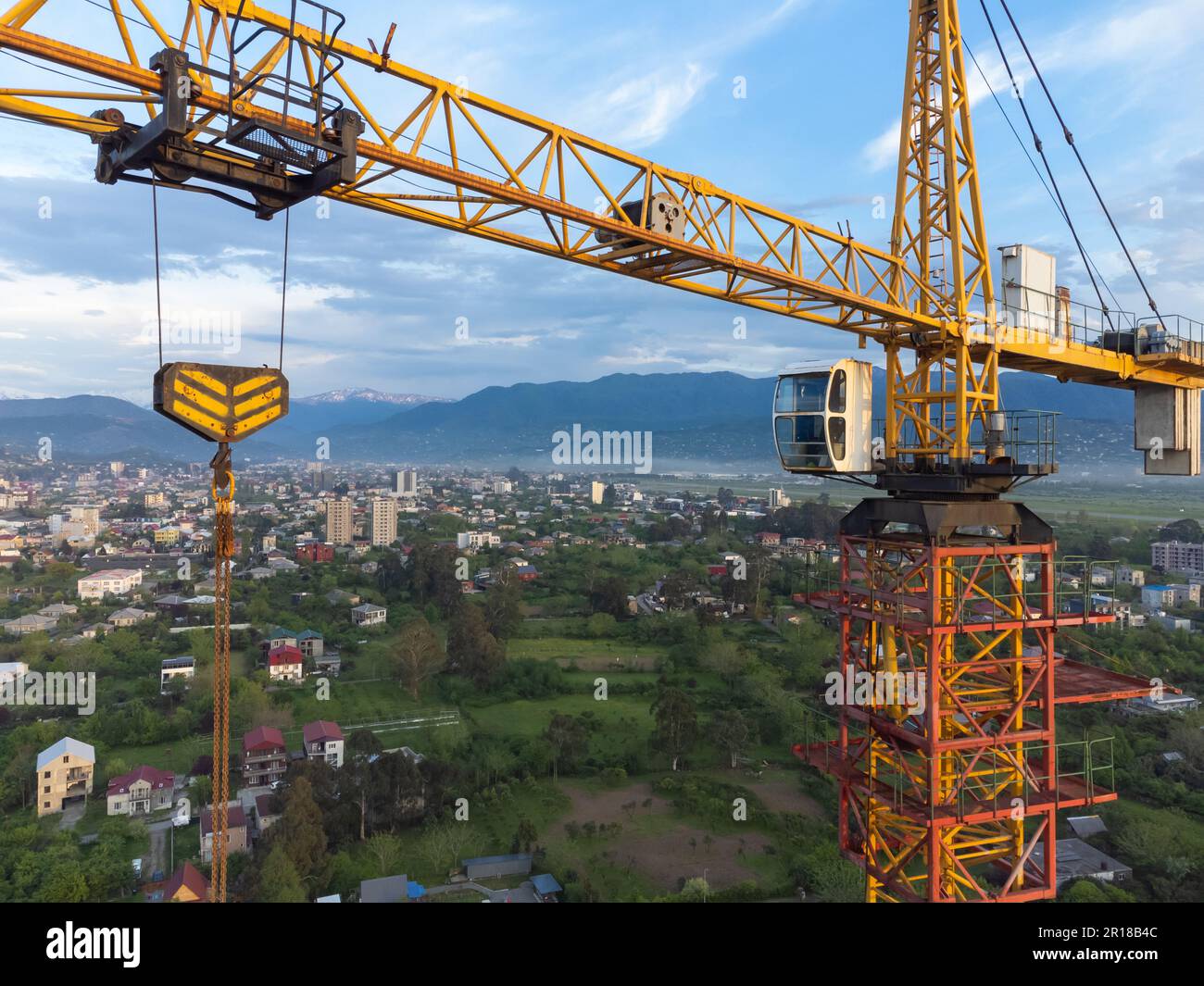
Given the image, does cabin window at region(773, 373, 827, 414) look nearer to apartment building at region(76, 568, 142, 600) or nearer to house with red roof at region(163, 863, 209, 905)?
house with red roof at region(163, 863, 209, 905)

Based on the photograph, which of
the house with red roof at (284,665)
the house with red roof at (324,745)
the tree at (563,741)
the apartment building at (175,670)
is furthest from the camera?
the house with red roof at (284,665)

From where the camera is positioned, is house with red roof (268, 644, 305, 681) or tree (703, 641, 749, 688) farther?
tree (703, 641, 749, 688)

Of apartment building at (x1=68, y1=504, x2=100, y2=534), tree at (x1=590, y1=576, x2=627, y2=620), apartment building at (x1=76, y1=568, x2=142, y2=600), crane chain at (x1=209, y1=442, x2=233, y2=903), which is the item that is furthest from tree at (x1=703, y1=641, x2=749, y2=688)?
apartment building at (x1=68, y1=504, x2=100, y2=534)

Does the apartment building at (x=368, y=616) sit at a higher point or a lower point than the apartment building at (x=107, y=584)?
lower

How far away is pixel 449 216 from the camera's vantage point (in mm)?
6594

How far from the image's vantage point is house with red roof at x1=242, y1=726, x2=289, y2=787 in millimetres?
20828

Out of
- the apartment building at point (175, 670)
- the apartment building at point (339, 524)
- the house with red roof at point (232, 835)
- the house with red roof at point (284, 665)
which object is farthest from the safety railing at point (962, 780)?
the apartment building at point (339, 524)

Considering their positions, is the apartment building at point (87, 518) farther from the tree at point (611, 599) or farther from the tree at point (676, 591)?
the tree at point (676, 591)

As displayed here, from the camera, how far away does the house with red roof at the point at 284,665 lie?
28.6m

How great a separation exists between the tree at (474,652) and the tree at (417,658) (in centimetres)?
75

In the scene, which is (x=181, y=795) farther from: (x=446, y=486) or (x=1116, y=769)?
(x=446, y=486)

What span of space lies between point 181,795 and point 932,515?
2115 cm

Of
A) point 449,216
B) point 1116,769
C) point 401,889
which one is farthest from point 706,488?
point 449,216

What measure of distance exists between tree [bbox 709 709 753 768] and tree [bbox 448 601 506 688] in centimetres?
973
